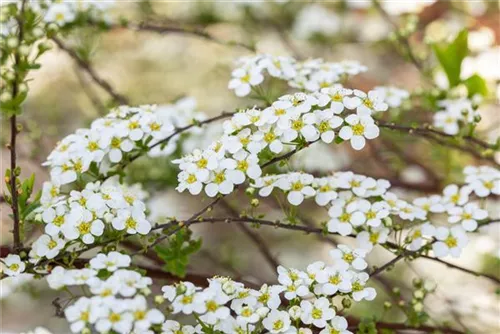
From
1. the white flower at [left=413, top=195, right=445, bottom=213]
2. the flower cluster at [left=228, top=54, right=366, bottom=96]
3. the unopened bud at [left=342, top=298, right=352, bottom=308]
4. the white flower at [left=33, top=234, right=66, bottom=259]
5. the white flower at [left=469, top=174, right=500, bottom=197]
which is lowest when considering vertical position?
the white flower at [left=413, top=195, right=445, bottom=213]

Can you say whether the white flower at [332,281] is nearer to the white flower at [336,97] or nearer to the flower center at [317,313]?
the flower center at [317,313]

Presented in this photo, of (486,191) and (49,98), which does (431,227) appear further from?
(49,98)

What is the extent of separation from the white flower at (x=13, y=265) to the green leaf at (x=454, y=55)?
2.75 feet

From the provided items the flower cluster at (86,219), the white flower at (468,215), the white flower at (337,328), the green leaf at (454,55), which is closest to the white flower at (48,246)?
the flower cluster at (86,219)

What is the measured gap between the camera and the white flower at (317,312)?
0.83 m

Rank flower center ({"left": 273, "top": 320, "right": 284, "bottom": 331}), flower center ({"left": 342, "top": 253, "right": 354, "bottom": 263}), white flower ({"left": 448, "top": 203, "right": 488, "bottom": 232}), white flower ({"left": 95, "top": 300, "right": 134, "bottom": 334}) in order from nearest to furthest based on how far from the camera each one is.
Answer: white flower ({"left": 95, "top": 300, "right": 134, "bottom": 334})
flower center ({"left": 273, "top": 320, "right": 284, "bottom": 331})
flower center ({"left": 342, "top": 253, "right": 354, "bottom": 263})
white flower ({"left": 448, "top": 203, "right": 488, "bottom": 232})

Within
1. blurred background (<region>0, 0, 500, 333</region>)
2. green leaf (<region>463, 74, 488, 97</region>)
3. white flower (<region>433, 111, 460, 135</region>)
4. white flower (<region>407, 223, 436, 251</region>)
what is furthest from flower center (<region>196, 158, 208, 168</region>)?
green leaf (<region>463, 74, 488, 97</region>)

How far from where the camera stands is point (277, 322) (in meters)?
0.83

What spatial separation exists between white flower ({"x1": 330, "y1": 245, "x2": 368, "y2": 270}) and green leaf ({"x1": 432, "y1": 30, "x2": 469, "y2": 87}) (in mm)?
537

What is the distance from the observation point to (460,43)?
131cm

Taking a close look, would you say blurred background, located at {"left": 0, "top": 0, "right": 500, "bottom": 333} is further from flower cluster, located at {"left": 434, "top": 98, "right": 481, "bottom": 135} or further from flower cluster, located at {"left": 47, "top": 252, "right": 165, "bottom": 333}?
flower cluster, located at {"left": 47, "top": 252, "right": 165, "bottom": 333}

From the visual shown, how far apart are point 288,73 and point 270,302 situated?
1.32 ft

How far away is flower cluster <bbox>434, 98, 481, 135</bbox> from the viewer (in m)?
1.22

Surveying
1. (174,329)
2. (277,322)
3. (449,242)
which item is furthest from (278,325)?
(449,242)
